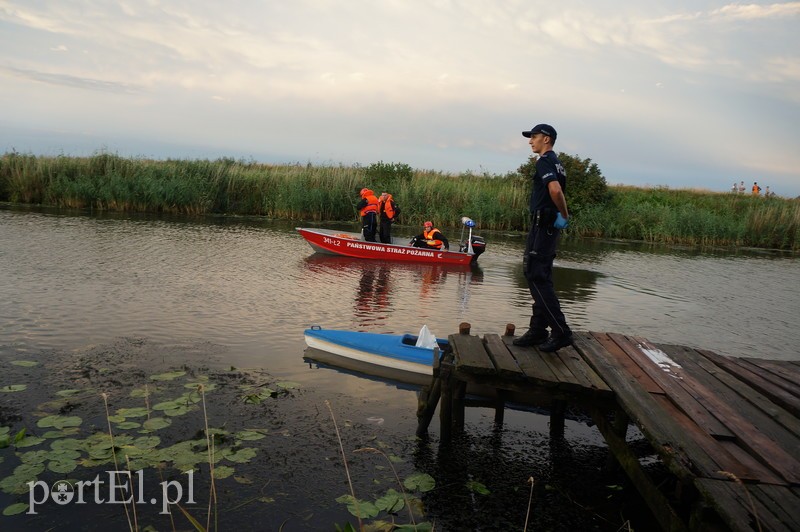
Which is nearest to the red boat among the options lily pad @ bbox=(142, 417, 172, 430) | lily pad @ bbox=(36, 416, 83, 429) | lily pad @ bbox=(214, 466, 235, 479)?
lily pad @ bbox=(142, 417, 172, 430)

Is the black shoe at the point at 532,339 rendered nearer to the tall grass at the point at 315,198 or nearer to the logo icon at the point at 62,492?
the logo icon at the point at 62,492

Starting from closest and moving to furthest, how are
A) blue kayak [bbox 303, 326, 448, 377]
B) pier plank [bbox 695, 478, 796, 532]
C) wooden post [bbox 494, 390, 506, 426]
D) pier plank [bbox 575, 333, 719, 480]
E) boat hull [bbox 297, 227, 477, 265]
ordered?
pier plank [bbox 695, 478, 796, 532] < pier plank [bbox 575, 333, 719, 480] < wooden post [bbox 494, 390, 506, 426] < blue kayak [bbox 303, 326, 448, 377] < boat hull [bbox 297, 227, 477, 265]

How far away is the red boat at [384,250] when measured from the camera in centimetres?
1855

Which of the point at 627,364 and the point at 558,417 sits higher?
the point at 627,364

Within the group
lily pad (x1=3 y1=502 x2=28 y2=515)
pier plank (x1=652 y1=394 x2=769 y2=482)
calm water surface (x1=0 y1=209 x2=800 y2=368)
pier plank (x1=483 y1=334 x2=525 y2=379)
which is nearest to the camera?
pier plank (x1=652 y1=394 x2=769 y2=482)

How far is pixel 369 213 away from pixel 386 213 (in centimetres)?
55

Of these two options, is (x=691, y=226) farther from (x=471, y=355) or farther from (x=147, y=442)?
(x=147, y=442)

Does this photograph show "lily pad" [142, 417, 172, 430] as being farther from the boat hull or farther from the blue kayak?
the boat hull

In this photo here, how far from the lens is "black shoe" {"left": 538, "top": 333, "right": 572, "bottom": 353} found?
6613mm

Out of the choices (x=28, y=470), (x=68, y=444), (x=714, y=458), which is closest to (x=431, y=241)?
(x=68, y=444)

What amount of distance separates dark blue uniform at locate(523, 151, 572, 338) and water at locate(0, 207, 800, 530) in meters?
1.43

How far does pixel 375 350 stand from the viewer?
8.32 metres

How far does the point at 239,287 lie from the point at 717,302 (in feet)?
37.8

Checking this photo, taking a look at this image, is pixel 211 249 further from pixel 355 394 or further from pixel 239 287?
pixel 355 394
